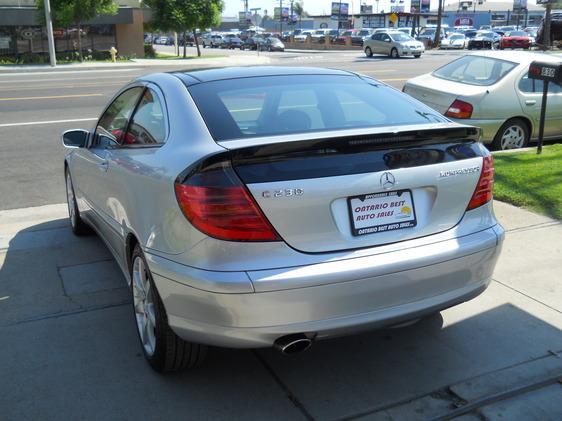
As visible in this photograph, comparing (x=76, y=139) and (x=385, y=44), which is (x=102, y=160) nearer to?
(x=76, y=139)

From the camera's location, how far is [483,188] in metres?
3.44

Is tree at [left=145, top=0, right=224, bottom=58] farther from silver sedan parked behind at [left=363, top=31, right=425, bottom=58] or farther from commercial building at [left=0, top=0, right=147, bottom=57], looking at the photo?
silver sedan parked behind at [left=363, top=31, right=425, bottom=58]

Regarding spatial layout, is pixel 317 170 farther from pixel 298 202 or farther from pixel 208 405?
pixel 208 405

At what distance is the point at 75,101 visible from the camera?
54.6 ft

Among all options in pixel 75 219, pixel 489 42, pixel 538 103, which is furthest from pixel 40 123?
pixel 489 42

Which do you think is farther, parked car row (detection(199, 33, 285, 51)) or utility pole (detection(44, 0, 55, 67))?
parked car row (detection(199, 33, 285, 51))

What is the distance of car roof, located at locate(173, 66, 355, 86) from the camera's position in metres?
3.91

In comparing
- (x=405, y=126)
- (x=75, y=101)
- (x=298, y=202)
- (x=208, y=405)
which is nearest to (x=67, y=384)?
(x=208, y=405)

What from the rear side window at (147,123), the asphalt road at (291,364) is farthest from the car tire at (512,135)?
the rear side window at (147,123)

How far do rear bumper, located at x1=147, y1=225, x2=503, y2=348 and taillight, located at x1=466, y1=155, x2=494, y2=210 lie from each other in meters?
0.28

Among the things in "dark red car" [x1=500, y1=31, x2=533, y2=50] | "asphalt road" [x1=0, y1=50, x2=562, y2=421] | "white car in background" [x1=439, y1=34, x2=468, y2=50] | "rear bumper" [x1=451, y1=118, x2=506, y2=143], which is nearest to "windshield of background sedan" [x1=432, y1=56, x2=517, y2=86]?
"rear bumper" [x1=451, y1=118, x2=506, y2=143]

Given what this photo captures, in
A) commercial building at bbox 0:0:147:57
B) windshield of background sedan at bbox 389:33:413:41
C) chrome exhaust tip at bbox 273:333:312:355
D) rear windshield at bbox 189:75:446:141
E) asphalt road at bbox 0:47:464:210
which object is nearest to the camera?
chrome exhaust tip at bbox 273:333:312:355

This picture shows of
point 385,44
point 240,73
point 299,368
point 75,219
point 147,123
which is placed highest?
point 240,73

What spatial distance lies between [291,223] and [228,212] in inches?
11.5
